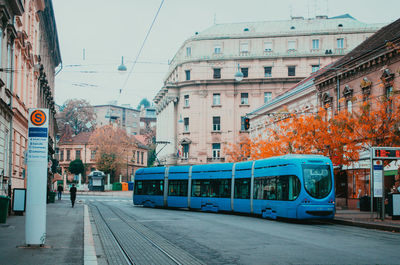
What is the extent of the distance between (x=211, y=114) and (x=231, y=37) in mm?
10367

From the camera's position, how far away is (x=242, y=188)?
1095 inches

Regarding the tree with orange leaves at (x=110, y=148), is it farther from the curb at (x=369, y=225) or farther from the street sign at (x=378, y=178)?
the street sign at (x=378, y=178)

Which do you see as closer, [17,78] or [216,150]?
[17,78]

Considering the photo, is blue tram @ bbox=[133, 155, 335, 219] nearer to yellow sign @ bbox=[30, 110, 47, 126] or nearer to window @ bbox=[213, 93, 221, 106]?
yellow sign @ bbox=[30, 110, 47, 126]

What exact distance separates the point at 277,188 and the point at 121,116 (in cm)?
11174

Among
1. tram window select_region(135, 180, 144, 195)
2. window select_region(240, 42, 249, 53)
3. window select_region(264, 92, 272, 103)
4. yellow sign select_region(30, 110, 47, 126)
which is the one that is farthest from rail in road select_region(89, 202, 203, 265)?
window select_region(240, 42, 249, 53)

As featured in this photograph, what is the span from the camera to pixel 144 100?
19950 centimetres

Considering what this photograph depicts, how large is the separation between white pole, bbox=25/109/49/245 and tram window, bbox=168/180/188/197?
70.1ft

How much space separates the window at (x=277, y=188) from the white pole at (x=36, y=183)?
42.6 ft

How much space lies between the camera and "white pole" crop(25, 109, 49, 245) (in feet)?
39.1

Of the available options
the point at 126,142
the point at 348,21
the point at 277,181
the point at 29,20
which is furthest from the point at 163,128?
the point at 277,181

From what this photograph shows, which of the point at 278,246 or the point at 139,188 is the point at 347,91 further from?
the point at 278,246

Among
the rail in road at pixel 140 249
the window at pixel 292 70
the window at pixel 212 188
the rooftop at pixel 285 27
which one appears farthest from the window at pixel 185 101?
the rail in road at pixel 140 249

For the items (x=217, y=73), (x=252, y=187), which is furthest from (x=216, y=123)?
(x=252, y=187)
